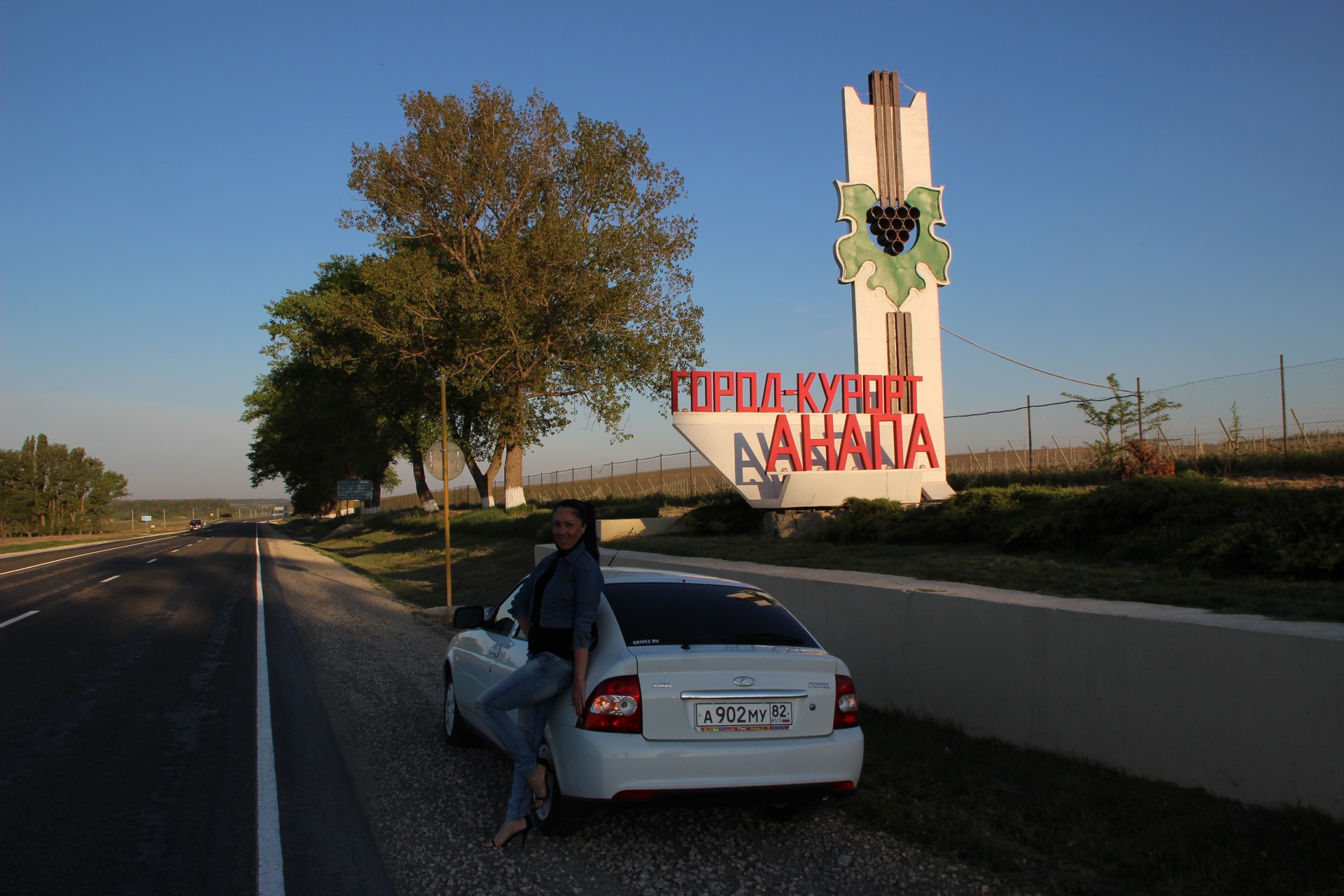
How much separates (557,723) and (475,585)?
16136 millimetres

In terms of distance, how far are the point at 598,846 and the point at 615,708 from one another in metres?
0.87

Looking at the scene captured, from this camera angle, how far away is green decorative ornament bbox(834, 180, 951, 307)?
59.6ft

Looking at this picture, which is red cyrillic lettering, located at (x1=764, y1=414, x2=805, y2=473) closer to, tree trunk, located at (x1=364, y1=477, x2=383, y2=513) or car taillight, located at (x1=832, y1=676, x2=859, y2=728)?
car taillight, located at (x1=832, y1=676, x2=859, y2=728)

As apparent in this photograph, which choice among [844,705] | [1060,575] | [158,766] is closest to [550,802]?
[844,705]

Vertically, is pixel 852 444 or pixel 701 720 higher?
pixel 852 444

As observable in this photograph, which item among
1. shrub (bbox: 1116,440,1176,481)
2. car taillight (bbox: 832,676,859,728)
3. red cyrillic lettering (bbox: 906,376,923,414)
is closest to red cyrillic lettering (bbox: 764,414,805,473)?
red cyrillic lettering (bbox: 906,376,923,414)

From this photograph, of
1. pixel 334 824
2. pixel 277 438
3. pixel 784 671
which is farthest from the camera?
pixel 277 438

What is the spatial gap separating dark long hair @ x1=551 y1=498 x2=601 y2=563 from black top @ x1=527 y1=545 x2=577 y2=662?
18cm

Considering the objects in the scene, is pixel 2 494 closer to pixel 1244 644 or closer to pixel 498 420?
pixel 498 420

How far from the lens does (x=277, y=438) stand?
72.2m

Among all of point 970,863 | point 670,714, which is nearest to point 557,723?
point 670,714

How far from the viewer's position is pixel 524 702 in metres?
4.61

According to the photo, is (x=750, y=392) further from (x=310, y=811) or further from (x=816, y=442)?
(x=310, y=811)

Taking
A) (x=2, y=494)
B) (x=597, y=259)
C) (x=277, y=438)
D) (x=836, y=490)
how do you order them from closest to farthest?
(x=836, y=490) → (x=597, y=259) → (x=277, y=438) → (x=2, y=494)
